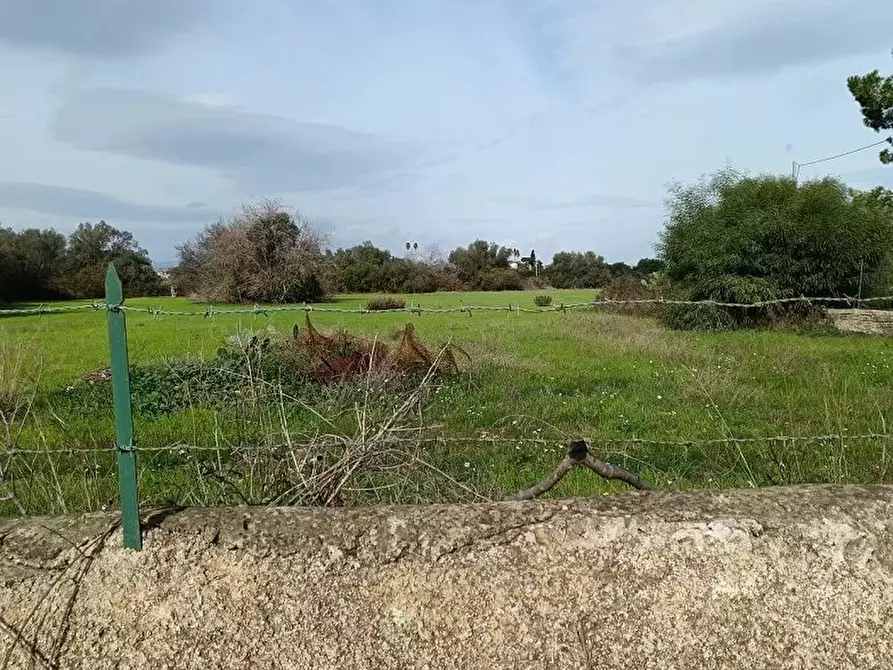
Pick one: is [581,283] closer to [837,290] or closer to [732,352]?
[837,290]

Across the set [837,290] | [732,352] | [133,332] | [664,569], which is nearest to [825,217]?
[837,290]

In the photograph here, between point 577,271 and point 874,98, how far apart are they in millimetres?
49291

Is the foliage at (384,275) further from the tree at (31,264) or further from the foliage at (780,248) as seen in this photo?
the foliage at (780,248)

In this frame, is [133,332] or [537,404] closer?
[537,404]

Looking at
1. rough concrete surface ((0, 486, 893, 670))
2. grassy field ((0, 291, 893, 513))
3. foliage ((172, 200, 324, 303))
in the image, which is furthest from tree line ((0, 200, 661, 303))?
rough concrete surface ((0, 486, 893, 670))

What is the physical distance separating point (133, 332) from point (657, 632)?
17655mm

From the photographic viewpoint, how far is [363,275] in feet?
172

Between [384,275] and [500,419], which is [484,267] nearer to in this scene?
[384,275]

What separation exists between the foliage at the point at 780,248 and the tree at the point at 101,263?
31325mm

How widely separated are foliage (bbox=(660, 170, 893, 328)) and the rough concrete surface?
1684 centimetres

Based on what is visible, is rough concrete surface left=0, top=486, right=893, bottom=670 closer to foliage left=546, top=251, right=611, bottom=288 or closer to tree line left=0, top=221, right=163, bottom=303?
tree line left=0, top=221, right=163, bottom=303

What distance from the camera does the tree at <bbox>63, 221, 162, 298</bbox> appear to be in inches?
1677

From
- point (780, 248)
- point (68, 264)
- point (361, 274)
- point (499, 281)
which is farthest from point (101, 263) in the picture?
point (780, 248)

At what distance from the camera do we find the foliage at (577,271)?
70.0 metres
